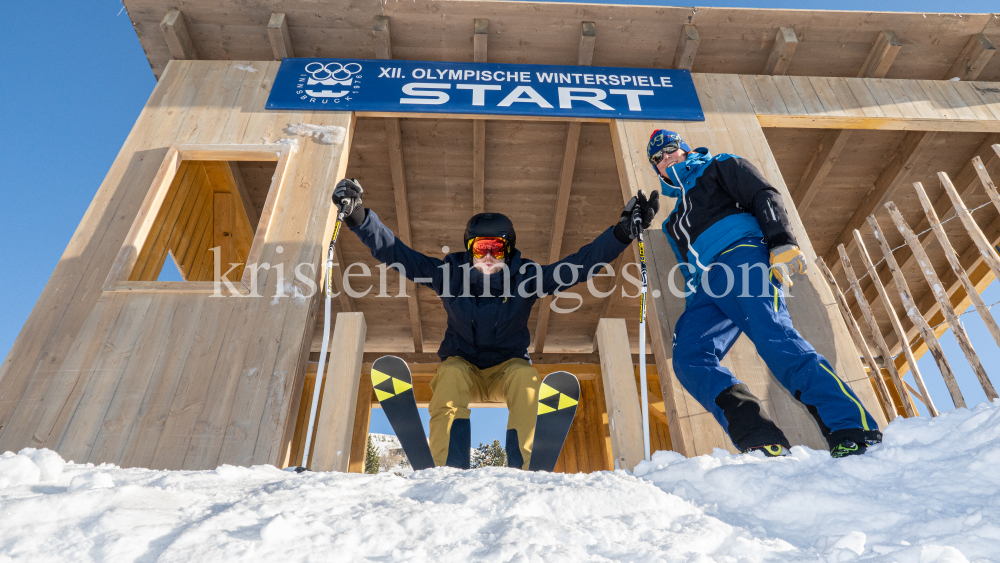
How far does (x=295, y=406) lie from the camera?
3275 mm

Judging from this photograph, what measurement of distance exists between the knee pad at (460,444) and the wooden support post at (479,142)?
3.28m

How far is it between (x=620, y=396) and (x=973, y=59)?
5234 mm

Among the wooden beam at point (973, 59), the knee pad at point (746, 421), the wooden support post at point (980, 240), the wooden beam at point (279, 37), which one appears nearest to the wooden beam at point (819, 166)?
the wooden beam at point (973, 59)

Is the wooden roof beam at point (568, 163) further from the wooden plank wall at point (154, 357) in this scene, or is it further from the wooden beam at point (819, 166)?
the wooden beam at point (819, 166)

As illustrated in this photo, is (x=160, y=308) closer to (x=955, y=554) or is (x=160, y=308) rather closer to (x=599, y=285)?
(x=955, y=554)

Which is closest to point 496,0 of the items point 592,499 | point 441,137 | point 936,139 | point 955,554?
point 441,137

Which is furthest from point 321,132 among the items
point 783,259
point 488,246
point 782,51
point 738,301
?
point 782,51

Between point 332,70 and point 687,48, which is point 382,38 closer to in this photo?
point 332,70

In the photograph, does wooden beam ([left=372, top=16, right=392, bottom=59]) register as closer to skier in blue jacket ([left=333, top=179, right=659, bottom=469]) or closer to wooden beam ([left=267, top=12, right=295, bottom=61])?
wooden beam ([left=267, top=12, right=295, bottom=61])

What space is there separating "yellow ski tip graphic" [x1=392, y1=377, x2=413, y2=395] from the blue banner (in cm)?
240

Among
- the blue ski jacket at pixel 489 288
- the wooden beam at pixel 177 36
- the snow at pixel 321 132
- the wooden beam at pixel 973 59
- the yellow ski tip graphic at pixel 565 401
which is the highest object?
the wooden beam at pixel 973 59

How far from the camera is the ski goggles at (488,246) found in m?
3.88

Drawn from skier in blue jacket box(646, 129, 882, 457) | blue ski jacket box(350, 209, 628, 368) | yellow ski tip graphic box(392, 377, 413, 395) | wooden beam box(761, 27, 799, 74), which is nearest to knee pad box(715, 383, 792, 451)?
skier in blue jacket box(646, 129, 882, 457)

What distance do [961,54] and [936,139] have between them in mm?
1203
